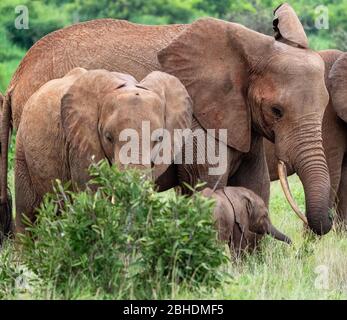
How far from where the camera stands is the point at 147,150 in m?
7.69

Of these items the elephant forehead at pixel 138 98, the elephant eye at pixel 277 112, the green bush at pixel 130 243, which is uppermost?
the elephant forehead at pixel 138 98

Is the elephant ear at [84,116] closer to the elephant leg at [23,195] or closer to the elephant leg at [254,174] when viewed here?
the elephant leg at [23,195]

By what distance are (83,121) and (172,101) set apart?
537mm

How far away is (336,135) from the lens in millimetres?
10562


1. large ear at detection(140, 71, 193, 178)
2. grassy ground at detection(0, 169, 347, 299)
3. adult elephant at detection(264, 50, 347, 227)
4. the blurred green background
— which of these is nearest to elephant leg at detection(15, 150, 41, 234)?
grassy ground at detection(0, 169, 347, 299)

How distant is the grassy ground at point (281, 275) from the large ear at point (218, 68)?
760mm

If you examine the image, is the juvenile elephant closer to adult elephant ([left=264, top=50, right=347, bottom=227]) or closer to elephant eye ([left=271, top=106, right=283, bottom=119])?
elephant eye ([left=271, top=106, right=283, bottom=119])

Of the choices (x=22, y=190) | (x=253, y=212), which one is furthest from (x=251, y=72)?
(x=22, y=190)

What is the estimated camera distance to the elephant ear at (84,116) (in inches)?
322

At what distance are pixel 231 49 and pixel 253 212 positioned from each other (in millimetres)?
1084

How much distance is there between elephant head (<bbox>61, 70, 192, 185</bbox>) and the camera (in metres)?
7.77

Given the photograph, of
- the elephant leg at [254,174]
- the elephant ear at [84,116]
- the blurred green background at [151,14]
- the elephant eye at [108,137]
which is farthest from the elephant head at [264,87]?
the blurred green background at [151,14]

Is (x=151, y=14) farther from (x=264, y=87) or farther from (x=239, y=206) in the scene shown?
(x=239, y=206)

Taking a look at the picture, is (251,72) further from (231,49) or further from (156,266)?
(156,266)
